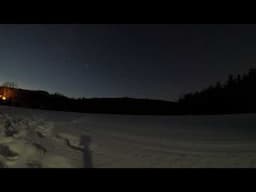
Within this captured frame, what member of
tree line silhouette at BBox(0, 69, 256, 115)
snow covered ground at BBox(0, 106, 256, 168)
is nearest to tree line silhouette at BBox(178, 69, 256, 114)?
tree line silhouette at BBox(0, 69, 256, 115)

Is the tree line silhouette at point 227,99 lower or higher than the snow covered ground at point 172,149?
higher

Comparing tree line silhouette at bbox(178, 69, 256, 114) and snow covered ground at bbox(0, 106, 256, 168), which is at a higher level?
tree line silhouette at bbox(178, 69, 256, 114)

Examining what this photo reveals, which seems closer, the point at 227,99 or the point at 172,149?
the point at 172,149

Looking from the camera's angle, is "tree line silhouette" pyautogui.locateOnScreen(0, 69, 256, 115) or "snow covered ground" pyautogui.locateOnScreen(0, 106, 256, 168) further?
"tree line silhouette" pyautogui.locateOnScreen(0, 69, 256, 115)

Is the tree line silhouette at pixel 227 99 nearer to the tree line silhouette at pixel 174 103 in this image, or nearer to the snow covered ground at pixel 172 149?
the tree line silhouette at pixel 174 103

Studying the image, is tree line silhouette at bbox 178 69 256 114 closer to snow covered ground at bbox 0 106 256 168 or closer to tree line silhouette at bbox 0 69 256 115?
tree line silhouette at bbox 0 69 256 115

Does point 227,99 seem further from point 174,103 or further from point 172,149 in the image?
point 172,149

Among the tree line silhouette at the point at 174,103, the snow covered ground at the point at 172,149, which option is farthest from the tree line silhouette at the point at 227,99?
the snow covered ground at the point at 172,149

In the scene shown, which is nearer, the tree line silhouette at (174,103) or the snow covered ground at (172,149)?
the snow covered ground at (172,149)

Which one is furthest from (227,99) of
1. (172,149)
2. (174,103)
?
(172,149)

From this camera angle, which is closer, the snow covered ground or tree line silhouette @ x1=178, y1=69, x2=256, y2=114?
the snow covered ground

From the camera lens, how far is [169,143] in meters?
3.30
